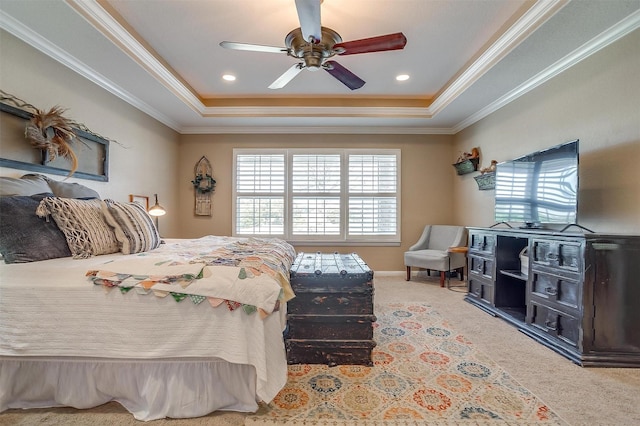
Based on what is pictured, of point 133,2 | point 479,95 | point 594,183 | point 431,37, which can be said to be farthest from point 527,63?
point 133,2

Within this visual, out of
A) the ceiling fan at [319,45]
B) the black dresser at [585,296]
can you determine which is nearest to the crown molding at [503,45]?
the ceiling fan at [319,45]

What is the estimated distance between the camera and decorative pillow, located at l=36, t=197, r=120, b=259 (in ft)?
5.97

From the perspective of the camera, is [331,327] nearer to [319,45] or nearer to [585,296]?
[585,296]

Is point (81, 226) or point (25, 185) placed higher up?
point (25, 185)

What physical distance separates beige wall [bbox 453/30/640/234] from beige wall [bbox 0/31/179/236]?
4686mm

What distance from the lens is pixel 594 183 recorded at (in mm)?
2523

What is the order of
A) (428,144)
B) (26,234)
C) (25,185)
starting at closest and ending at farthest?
(26,234) → (25,185) → (428,144)

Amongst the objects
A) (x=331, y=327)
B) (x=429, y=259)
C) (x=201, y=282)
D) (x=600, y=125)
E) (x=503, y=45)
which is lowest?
(x=331, y=327)

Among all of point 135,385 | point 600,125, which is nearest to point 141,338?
point 135,385

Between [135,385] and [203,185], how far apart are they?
3.83m

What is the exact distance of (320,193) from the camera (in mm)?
4992

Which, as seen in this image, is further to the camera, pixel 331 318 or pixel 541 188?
pixel 541 188

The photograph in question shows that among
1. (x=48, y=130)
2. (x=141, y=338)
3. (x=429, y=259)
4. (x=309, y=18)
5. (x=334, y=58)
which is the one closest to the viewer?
(x=141, y=338)

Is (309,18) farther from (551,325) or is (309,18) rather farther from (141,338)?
(551,325)
